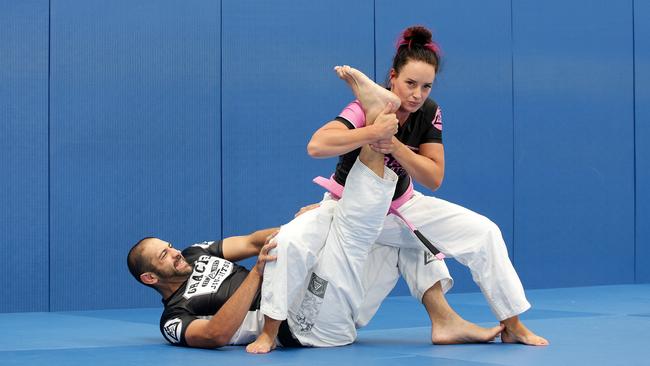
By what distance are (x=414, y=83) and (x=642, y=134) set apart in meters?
4.36

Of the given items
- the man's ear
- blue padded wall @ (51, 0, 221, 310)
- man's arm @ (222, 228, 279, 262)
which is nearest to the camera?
the man's ear

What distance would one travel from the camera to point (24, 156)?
5086mm

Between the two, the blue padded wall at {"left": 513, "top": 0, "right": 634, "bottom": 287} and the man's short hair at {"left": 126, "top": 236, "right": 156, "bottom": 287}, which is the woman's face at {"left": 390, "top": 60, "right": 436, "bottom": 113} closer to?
the man's short hair at {"left": 126, "top": 236, "right": 156, "bottom": 287}

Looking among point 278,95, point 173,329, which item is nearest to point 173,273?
point 173,329

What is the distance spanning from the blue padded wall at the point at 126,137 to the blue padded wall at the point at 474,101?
4.92 feet

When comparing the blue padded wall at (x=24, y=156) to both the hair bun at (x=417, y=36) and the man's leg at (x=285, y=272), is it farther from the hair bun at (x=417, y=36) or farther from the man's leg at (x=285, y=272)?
the hair bun at (x=417, y=36)

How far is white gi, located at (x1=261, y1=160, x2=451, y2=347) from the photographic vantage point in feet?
11.1

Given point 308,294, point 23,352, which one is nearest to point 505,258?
point 308,294

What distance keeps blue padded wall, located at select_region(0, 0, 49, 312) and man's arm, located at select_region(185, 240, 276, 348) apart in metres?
1.98

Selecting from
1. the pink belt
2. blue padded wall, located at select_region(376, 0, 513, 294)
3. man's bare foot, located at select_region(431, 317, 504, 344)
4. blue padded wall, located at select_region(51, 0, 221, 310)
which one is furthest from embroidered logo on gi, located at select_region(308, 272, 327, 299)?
blue padded wall, located at select_region(376, 0, 513, 294)

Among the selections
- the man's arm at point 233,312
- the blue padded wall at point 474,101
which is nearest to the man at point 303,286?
the man's arm at point 233,312

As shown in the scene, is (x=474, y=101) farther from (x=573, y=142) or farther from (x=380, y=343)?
(x=380, y=343)

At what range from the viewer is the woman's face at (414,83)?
349cm

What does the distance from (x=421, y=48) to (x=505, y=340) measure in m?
1.15
